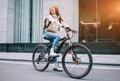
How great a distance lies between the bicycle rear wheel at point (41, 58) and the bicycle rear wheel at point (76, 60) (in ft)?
3.34

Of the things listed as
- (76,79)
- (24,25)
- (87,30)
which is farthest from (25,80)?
(24,25)

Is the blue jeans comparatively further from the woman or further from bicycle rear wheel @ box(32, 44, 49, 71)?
bicycle rear wheel @ box(32, 44, 49, 71)

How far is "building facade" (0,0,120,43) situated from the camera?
13.6 m

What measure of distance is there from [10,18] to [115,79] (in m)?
11.3

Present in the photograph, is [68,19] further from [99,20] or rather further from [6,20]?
[6,20]

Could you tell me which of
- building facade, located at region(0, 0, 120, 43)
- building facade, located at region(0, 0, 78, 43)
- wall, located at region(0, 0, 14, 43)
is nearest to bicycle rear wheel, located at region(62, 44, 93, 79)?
building facade, located at region(0, 0, 120, 43)

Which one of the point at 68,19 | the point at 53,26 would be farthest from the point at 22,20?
the point at 53,26

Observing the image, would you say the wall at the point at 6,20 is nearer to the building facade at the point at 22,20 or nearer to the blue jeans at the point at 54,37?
the building facade at the point at 22,20

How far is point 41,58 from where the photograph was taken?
295 inches

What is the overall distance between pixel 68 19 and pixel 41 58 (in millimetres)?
6743

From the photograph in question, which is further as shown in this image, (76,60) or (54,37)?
(54,37)

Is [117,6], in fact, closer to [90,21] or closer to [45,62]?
[90,21]

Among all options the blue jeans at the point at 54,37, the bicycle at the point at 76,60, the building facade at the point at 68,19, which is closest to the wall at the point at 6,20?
the building facade at the point at 68,19

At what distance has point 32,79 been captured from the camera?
6.05 meters
